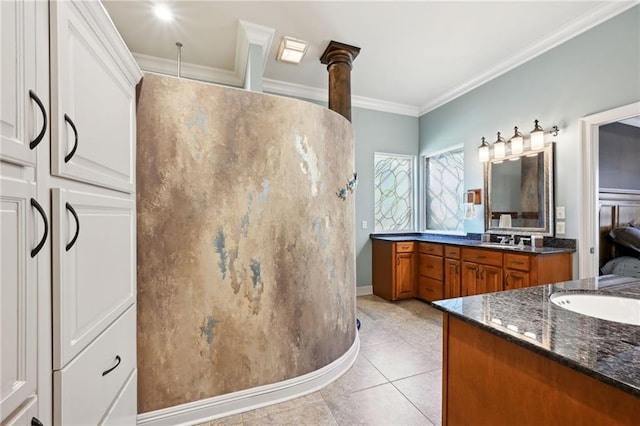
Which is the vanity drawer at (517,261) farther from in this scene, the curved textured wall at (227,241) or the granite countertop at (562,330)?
the curved textured wall at (227,241)

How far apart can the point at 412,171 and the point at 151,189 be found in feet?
13.2

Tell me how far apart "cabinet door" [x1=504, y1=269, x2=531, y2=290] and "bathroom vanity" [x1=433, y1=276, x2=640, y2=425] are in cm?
153

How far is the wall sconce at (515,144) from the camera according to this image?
2.90 metres

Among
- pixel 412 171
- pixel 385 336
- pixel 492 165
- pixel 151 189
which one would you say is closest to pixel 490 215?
pixel 492 165

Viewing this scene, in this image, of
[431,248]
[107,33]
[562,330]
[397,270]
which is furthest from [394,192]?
[107,33]

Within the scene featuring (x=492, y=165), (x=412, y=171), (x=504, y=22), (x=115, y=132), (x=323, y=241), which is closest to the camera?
(x=115, y=132)

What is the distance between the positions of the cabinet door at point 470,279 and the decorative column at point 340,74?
2.12 metres

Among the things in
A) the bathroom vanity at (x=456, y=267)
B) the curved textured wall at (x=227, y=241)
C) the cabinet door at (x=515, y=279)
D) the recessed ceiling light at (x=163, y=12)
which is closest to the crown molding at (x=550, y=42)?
the bathroom vanity at (x=456, y=267)

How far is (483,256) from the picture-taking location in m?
3.04

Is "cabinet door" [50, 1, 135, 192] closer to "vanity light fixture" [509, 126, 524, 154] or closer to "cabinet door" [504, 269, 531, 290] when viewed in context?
"cabinet door" [504, 269, 531, 290]

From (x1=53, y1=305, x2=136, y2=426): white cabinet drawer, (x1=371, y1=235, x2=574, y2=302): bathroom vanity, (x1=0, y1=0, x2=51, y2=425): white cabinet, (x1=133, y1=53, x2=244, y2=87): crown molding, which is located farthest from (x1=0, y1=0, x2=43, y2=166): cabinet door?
(x1=371, y1=235, x2=574, y2=302): bathroom vanity

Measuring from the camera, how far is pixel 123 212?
133 cm

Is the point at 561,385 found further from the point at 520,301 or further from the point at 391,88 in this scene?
the point at 391,88

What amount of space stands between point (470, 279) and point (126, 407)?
321 centimetres
